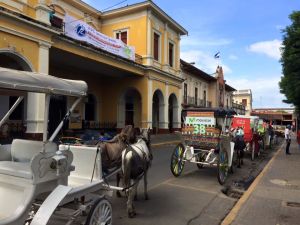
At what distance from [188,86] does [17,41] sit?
24565mm

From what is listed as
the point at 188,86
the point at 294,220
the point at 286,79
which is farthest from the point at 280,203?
the point at 188,86

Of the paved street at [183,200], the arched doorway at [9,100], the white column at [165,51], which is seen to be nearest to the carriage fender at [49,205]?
the paved street at [183,200]

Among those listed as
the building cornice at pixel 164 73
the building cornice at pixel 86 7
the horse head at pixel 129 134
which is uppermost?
the building cornice at pixel 86 7

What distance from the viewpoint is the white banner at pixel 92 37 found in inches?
726

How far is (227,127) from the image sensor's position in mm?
11547

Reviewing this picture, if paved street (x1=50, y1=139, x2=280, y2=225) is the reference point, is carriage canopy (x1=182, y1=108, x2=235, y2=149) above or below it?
above

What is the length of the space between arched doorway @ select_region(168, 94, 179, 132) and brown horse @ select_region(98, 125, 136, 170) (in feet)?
78.4

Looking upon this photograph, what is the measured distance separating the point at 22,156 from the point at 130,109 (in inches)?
942

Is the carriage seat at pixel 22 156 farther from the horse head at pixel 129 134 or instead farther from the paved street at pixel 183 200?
the horse head at pixel 129 134

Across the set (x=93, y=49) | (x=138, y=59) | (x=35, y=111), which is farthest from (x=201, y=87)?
(x=35, y=111)

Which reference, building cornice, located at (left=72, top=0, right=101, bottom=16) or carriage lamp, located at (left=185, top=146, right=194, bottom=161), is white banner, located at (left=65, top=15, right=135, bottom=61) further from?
carriage lamp, located at (left=185, top=146, right=194, bottom=161)

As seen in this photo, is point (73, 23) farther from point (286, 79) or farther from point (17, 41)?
point (286, 79)

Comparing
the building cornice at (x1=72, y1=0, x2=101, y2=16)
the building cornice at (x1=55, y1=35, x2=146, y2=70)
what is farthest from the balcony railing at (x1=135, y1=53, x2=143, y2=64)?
the building cornice at (x1=72, y1=0, x2=101, y2=16)

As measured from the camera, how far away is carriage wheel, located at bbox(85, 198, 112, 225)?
4.64 meters
